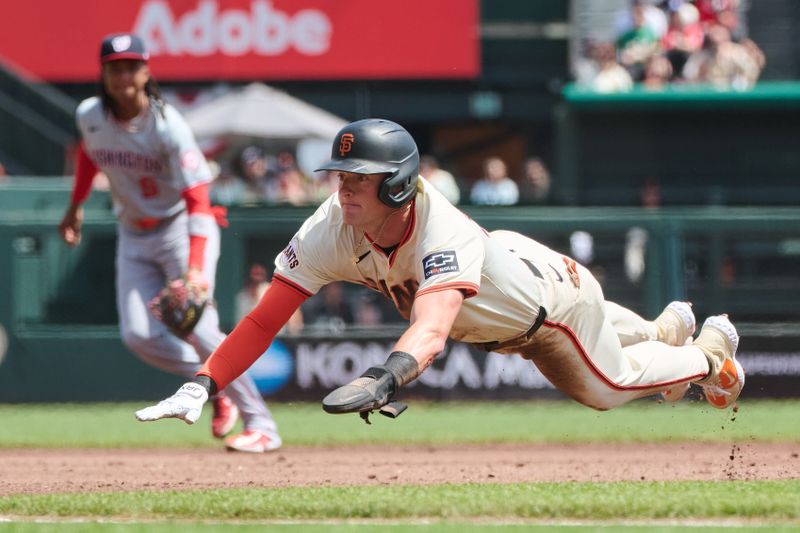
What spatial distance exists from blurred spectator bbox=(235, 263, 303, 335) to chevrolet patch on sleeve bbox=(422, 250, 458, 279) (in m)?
6.52

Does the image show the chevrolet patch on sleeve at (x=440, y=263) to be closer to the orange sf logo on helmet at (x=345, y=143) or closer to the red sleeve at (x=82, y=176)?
the orange sf logo on helmet at (x=345, y=143)

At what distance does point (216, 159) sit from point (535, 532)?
12.0 meters

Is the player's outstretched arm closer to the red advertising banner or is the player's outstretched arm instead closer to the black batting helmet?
the black batting helmet

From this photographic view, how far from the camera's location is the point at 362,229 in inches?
242

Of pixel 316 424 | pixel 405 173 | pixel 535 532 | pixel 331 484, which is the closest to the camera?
pixel 535 532

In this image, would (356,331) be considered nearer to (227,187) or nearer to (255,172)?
(255,172)

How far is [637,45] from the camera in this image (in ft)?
53.7

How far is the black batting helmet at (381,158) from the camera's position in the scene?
229 inches

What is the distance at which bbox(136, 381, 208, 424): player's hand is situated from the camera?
5.61 metres

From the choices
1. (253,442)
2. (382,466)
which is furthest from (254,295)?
(382,466)

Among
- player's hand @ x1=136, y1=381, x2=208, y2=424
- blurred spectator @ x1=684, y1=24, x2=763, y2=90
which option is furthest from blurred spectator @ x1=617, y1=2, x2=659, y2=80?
player's hand @ x1=136, y1=381, x2=208, y2=424

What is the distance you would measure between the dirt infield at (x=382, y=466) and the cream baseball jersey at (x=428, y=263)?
1.36 meters

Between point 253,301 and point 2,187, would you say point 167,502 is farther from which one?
point 2,187

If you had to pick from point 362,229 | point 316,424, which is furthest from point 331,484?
point 316,424
